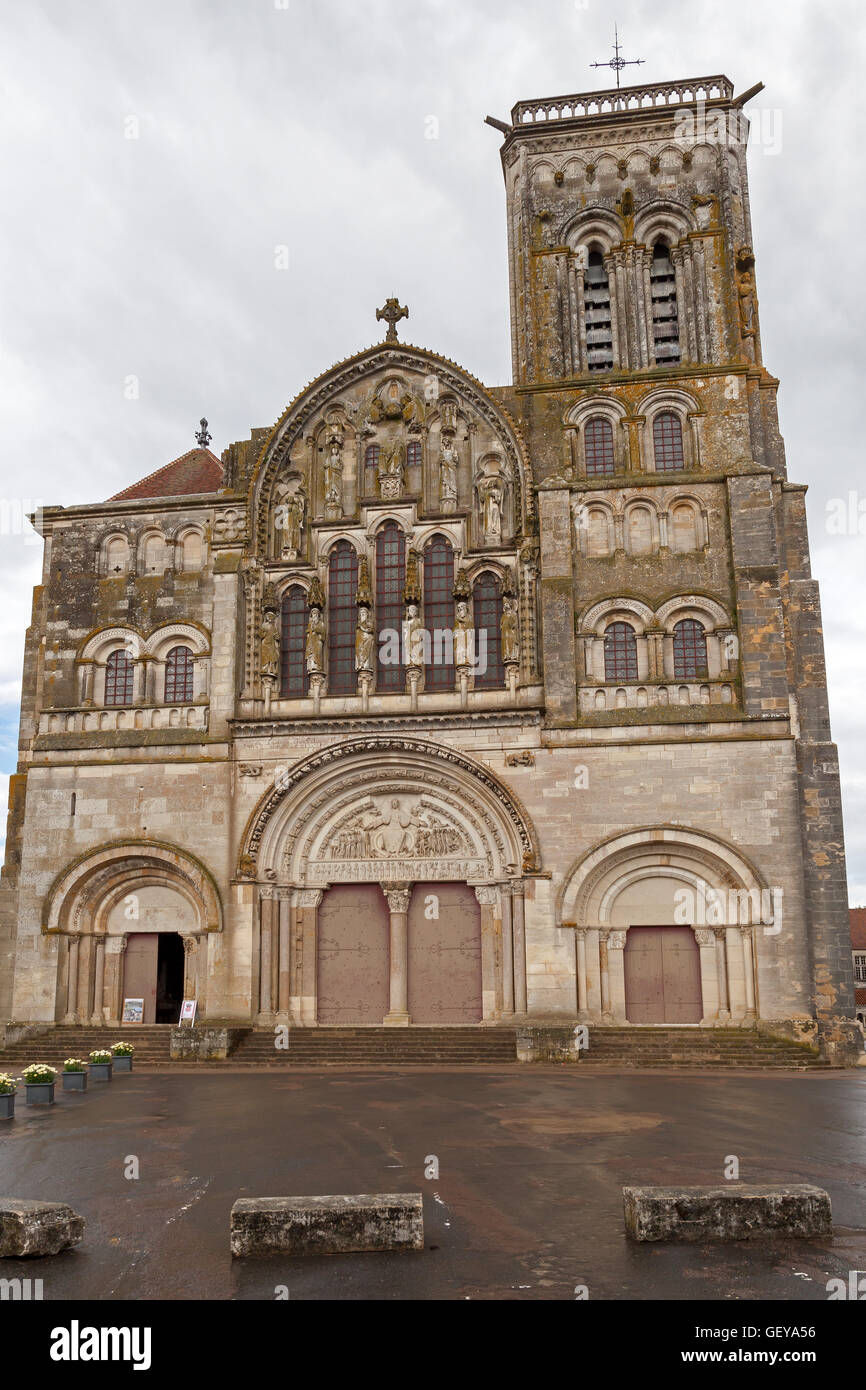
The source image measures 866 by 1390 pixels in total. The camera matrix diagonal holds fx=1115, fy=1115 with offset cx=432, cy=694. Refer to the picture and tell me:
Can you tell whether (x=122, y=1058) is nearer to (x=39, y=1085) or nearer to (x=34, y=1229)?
(x=39, y=1085)

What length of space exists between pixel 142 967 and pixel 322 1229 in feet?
72.2

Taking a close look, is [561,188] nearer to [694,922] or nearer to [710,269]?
[710,269]

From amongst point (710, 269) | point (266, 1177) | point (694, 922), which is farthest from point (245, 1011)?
point (710, 269)

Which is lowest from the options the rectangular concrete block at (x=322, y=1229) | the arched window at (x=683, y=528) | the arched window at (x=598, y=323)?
the rectangular concrete block at (x=322, y=1229)

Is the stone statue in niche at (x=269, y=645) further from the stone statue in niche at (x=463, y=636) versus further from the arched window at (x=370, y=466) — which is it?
the stone statue in niche at (x=463, y=636)

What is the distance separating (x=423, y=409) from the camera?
3120 cm

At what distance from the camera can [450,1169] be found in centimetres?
1219

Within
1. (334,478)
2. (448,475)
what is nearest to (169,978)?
(334,478)

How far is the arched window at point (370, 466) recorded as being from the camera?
3112 centimetres

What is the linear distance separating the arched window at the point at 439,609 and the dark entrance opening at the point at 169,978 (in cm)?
984

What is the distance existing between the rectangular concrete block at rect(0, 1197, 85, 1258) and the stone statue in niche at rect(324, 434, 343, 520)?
23673 mm

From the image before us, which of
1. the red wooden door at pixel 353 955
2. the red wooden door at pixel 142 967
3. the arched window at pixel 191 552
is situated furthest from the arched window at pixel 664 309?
the red wooden door at pixel 142 967

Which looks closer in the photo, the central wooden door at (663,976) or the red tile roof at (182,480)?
the central wooden door at (663,976)

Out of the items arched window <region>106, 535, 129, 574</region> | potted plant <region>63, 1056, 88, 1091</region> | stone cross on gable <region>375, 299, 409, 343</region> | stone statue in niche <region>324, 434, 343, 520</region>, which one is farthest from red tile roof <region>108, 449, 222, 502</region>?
potted plant <region>63, 1056, 88, 1091</region>
